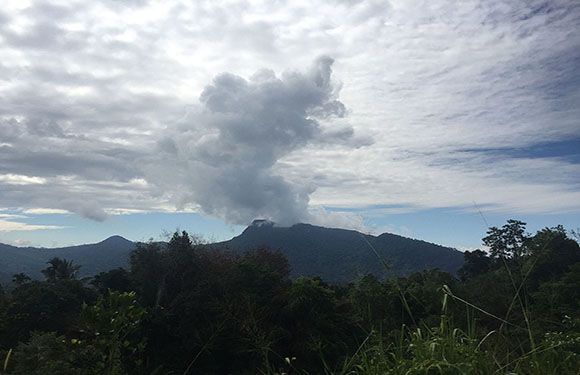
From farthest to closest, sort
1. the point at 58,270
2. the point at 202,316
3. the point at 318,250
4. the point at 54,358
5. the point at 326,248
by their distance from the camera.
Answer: the point at 326,248, the point at 318,250, the point at 58,270, the point at 202,316, the point at 54,358

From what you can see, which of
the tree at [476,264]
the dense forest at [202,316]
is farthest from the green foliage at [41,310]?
the tree at [476,264]

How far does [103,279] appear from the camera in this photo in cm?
1997

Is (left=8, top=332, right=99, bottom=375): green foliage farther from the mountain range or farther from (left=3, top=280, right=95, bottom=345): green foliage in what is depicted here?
the mountain range

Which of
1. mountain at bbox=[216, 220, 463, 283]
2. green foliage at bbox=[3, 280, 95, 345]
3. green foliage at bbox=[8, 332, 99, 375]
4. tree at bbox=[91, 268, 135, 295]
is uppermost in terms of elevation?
mountain at bbox=[216, 220, 463, 283]

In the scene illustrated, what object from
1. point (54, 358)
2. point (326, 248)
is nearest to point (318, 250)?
point (326, 248)

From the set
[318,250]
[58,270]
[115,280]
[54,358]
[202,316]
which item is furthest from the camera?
[318,250]

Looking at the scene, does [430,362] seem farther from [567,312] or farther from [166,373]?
[567,312]

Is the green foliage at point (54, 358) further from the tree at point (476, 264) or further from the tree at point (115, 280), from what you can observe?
the tree at point (476, 264)

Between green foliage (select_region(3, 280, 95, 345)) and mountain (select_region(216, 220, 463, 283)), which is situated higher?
mountain (select_region(216, 220, 463, 283))

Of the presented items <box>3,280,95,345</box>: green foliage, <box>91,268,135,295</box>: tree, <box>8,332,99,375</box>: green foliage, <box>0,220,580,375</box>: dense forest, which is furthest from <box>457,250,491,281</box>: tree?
<box>8,332,99,375</box>: green foliage

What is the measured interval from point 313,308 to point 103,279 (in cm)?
1092

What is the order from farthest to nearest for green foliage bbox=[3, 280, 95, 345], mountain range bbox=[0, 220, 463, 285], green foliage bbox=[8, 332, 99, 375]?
mountain range bbox=[0, 220, 463, 285] → green foliage bbox=[3, 280, 95, 345] → green foliage bbox=[8, 332, 99, 375]

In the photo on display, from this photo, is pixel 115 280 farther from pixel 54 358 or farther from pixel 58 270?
pixel 58 270

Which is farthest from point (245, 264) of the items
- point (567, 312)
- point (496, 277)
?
point (496, 277)
